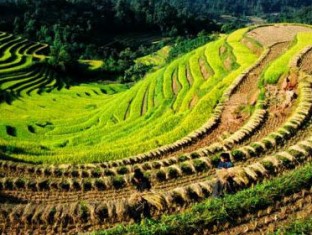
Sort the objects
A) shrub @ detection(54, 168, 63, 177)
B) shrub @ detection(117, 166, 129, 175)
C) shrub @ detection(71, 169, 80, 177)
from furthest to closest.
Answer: shrub @ detection(54, 168, 63, 177) → shrub @ detection(71, 169, 80, 177) → shrub @ detection(117, 166, 129, 175)

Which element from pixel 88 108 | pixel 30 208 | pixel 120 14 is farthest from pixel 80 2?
pixel 30 208

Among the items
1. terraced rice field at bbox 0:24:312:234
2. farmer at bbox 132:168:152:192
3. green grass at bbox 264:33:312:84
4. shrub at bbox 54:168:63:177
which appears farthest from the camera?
green grass at bbox 264:33:312:84

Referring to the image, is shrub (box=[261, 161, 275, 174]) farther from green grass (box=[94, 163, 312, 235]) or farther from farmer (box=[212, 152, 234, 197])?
farmer (box=[212, 152, 234, 197])

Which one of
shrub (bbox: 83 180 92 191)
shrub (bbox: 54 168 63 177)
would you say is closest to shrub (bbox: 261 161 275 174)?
shrub (bbox: 83 180 92 191)

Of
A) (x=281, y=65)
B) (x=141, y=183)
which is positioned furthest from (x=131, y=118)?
(x=141, y=183)

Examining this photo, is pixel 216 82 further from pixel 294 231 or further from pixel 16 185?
pixel 294 231

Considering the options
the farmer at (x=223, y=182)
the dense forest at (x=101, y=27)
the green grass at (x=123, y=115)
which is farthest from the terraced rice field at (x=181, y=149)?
the dense forest at (x=101, y=27)
